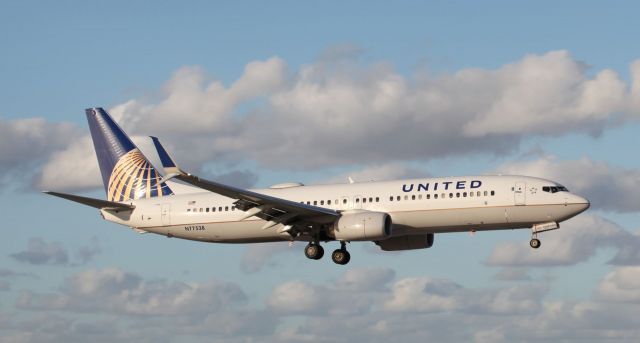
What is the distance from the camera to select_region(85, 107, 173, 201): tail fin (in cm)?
7481

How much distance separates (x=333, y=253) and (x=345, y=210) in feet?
12.8

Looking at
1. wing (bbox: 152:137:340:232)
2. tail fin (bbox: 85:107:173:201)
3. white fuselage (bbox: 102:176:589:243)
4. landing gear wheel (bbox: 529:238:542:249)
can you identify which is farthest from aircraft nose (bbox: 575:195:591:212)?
tail fin (bbox: 85:107:173:201)

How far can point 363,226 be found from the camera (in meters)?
63.0

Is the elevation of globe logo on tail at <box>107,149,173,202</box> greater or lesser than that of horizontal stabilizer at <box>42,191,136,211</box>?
greater

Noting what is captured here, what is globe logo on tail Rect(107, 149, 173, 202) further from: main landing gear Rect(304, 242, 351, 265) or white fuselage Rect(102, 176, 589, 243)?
main landing gear Rect(304, 242, 351, 265)

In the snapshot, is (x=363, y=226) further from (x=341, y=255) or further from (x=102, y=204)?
(x=102, y=204)

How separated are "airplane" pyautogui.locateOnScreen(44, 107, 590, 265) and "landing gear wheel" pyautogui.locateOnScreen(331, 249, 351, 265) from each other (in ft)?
0.20

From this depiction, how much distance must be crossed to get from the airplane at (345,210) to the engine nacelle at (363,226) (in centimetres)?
6

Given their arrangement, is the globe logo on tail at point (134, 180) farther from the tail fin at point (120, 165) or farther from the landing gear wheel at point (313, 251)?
the landing gear wheel at point (313, 251)

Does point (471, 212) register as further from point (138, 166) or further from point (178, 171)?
point (138, 166)

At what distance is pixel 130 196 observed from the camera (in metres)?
74.9

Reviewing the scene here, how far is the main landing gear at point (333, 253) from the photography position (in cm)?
6756

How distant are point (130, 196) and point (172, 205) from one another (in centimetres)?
520

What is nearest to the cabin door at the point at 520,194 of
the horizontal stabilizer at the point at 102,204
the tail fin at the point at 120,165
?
the tail fin at the point at 120,165
